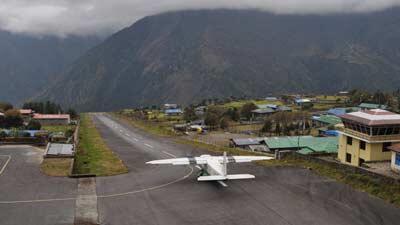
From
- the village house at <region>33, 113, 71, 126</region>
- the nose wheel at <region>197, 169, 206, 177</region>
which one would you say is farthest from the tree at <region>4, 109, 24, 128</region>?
the nose wheel at <region>197, 169, 206, 177</region>

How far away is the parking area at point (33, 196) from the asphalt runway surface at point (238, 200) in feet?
9.23

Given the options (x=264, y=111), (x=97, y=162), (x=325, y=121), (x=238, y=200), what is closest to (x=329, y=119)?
(x=325, y=121)

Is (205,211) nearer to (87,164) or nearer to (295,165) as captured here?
(295,165)

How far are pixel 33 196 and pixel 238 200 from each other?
1737 cm

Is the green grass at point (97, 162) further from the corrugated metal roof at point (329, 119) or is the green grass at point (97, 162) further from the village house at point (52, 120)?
the corrugated metal roof at point (329, 119)

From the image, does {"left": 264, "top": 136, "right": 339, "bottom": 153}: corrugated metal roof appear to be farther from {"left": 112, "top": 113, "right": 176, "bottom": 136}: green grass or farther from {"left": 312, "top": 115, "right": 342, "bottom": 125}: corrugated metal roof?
{"left": 312, "top": 115, "right": 342, "bottom": 125}: corrugated metal roof

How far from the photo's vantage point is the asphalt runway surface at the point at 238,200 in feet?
104

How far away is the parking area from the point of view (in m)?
31.8

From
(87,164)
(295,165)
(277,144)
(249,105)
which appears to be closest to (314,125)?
(249,105)

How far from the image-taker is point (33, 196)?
37.2m

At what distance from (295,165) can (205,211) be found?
19.8 m

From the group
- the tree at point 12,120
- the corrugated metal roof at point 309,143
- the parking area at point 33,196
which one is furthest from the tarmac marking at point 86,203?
the tree at point 12,120

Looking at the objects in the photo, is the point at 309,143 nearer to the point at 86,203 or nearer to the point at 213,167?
the point at 213,167

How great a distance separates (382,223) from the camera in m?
30.5
